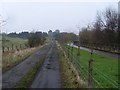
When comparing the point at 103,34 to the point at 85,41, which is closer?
the point at 103,34

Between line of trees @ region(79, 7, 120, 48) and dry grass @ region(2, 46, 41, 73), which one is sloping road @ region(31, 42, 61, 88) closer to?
dry grass @ region(2, 46, 41, 73)

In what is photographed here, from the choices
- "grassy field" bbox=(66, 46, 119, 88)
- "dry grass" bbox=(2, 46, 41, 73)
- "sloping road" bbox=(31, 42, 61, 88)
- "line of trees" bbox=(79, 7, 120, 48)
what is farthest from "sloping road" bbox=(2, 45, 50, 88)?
"line of trees" bbox=(79, 7, 120, 48)

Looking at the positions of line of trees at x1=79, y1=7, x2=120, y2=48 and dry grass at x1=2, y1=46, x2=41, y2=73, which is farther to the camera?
line of trees at x1=79, y1=7, x2=120, y2=48

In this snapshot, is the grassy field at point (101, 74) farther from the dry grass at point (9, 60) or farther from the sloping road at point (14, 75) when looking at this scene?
the dry grass at point (9, 60)

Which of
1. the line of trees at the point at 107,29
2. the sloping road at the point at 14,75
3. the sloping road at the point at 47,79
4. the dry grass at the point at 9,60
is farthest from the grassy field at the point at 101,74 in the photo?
the line of trees at the point at 107,29

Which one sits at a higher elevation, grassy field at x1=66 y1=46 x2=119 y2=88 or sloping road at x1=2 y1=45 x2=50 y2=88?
grassy field at x1=66 y1=46 x2=119 y2=88

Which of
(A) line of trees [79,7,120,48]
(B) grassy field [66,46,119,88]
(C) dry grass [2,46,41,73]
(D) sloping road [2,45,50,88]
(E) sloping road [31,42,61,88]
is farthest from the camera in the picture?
(A) line of trees [79,7,120,48]

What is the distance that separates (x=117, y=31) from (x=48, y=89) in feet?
183

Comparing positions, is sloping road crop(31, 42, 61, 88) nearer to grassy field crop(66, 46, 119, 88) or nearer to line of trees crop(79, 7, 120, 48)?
grassy field crop(66, 46, 119, 88)

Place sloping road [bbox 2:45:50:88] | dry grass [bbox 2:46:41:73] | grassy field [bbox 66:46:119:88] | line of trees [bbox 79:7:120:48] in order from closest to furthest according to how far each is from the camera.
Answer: grassy field [bbox 66:46:119:88]
sloping road [bbox 2:45:50:88]
dry grass [bbox 2:46:41:73]
line of trees [bbox 79:7:120:48]

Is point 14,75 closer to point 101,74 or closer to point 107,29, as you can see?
point 101,74

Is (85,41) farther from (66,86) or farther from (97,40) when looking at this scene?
(66,86)

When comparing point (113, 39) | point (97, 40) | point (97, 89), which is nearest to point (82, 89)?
point (97, 89)

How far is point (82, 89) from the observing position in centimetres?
1168
